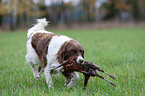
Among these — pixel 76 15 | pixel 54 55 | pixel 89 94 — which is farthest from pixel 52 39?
pixel 76 15

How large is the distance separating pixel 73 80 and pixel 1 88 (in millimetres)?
1404

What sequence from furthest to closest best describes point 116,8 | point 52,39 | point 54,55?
1. point 116,8
2. point 52,39
3. point 54,55

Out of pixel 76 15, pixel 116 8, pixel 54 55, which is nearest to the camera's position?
pixel 54 55

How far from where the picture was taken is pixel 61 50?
3.10 meters

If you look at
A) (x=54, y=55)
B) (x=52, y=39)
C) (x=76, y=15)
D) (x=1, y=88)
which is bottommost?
(x=76, y=15)

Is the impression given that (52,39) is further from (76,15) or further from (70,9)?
(76,15)

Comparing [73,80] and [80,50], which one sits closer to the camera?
[80,50]

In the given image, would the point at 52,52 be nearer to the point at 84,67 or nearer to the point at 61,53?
the point at 61,53

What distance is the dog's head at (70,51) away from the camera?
294 centimetres

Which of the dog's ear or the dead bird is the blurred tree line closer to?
the dog's ear

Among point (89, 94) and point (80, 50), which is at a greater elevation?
point (80, 50)

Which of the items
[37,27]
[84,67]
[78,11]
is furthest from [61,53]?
[78,11]

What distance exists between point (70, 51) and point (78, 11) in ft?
120

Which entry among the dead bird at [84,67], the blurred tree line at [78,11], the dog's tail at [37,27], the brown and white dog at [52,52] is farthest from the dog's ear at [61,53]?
the blurred tree line at [78,11]
